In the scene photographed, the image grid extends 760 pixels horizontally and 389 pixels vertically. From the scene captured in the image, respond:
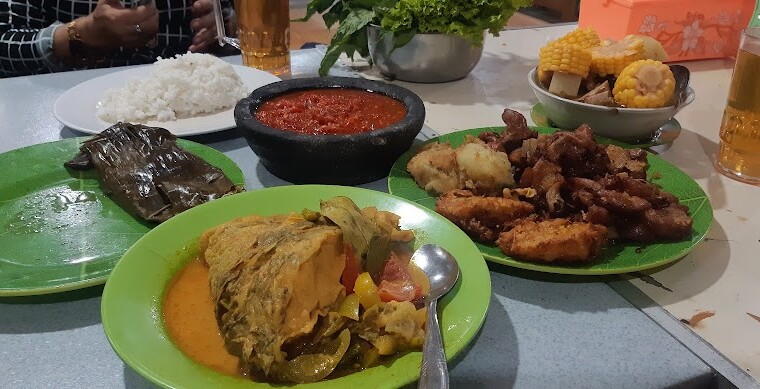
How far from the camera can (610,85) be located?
1.91 m

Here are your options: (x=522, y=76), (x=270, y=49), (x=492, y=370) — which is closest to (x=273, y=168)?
(x=492, y=370)

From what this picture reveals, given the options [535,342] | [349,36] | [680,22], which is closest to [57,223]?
[535,342]

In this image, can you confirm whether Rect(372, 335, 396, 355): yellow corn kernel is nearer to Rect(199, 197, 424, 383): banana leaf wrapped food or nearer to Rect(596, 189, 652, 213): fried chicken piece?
Rect(199, 197, 424, 383): banana leaf wrapped food

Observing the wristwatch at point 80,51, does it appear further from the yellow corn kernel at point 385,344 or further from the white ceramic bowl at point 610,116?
the yellow corn kernel at point 385,344

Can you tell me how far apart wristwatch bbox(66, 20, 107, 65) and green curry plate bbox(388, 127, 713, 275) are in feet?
6.71

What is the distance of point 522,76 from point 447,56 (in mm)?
408

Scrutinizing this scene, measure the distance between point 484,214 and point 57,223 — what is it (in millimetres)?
951

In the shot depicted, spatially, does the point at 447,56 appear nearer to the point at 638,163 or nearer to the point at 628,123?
the point at 628,123

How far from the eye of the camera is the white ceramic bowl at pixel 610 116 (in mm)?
1766

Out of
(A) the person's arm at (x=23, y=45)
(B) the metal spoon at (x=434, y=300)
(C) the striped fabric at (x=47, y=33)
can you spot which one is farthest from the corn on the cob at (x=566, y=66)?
(A) the person's arm at (x=23, y=45)

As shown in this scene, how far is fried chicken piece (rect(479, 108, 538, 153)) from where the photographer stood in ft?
5.14

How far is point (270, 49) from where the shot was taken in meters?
2.51

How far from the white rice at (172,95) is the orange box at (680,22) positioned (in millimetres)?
1603

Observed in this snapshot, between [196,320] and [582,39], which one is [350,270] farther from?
[582,39]
